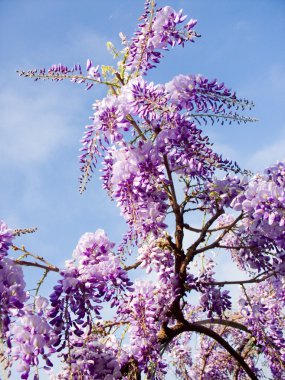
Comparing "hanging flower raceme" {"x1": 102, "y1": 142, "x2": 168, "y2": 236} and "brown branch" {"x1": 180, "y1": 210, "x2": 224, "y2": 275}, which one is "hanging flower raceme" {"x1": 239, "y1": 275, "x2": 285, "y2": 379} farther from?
"hanging flower raceme" {"x1": 102, "y1": 142, "x2": 168, "y2": 236}

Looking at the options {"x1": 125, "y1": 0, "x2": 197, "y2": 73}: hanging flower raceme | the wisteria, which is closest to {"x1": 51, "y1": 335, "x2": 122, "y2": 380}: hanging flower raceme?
the wisteria

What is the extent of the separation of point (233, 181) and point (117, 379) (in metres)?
1.77

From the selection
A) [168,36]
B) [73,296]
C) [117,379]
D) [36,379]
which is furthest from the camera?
[168,36]

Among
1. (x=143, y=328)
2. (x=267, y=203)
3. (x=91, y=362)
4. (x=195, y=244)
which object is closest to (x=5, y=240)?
(x=91, y=362)

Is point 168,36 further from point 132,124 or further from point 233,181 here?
point 233,181

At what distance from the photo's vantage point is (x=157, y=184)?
3.46 meters

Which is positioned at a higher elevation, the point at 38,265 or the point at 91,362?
the point at 38,265

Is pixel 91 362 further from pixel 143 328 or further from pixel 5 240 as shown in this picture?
pixel 5 240

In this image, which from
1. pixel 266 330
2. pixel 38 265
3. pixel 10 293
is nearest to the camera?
pixel 10 293

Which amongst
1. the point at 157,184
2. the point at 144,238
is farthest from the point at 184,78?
the point at 144,238

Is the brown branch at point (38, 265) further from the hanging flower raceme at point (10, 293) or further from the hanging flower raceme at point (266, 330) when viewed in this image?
the hanging flower raceme at point (266, 330)

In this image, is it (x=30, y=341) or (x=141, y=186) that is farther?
(x=141, y=186)

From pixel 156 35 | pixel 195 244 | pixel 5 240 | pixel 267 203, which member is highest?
pixel 156 35

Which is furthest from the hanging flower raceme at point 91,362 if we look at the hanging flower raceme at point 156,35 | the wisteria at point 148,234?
the hanging flower raceme at point 156,35
